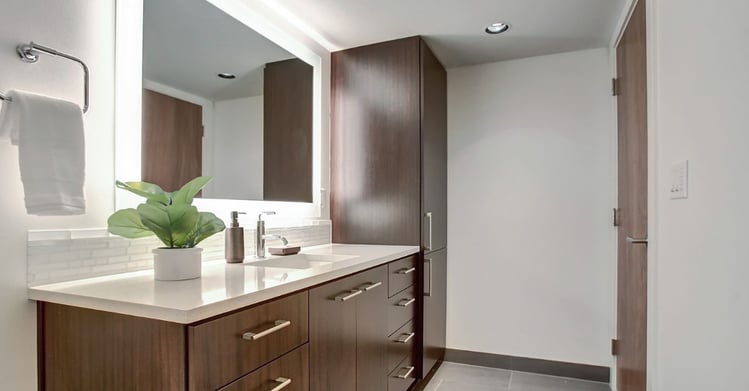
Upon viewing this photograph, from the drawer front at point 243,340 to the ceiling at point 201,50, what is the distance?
1.02 metres

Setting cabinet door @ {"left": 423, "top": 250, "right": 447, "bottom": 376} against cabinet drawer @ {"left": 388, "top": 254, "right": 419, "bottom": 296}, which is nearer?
cabinet drawer @ {"left": 388, "top": 254, "right": 419, "bottom": 296}

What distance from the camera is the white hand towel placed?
99 cm

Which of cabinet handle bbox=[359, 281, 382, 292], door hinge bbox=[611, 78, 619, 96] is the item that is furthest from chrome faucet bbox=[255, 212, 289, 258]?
door hinge bbox=[611, 78, 619, 96]

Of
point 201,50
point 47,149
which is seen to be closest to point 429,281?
point 201,50

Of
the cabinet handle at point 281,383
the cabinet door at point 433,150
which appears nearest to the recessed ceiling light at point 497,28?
the cabinet door at point 433,150

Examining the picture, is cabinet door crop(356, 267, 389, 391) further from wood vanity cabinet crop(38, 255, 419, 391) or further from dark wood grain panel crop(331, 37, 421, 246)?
dark wood grain panel crop(331, 37, 421, 246)

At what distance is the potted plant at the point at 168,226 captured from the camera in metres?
1.17

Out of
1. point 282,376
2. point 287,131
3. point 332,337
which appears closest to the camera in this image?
point 282,376

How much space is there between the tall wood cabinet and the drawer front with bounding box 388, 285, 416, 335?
101mm

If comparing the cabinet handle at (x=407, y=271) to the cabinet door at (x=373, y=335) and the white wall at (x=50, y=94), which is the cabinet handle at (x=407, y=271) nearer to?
the cabinet door at (x=373, y=335)

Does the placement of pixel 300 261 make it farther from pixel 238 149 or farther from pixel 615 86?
pixel 615 86

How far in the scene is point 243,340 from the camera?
3.29 ft

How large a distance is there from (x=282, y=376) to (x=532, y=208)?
2123 mm

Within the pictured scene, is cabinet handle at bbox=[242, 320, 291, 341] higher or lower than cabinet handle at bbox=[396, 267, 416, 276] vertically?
higher
